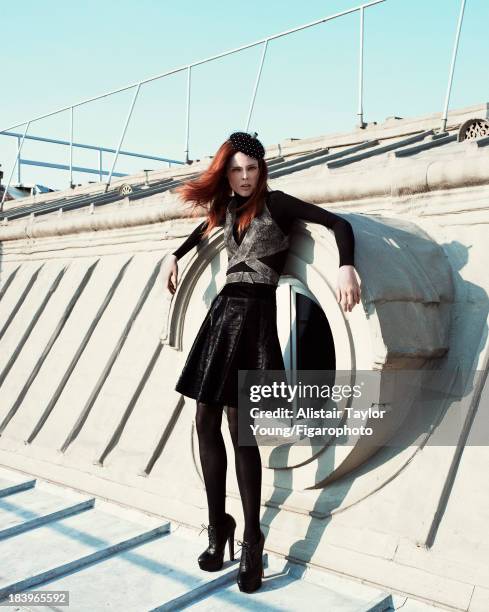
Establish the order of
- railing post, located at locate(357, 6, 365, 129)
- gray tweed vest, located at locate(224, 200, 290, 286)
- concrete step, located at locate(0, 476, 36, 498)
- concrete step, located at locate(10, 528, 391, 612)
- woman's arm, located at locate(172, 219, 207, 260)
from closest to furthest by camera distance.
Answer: concrete step, located at locate(10, 528, 391, 612) < gray tweed vest, located at locate(224, 200, 290, 286) < woman's arm, located at locate(172, 219, 207, 260) < concrete step, located at locate(0, 476, 36, 498) < railing post, located at locate(357, 6, 365, 129)

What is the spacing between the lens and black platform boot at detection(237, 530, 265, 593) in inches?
137

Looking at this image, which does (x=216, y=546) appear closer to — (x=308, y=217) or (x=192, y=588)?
(x=192, y=588)

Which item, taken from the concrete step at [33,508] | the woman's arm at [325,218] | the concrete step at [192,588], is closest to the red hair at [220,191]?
the woman's arm at [325,218]

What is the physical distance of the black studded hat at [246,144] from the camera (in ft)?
12.3

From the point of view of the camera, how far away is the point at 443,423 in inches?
144

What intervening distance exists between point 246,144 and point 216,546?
2005 millimetres

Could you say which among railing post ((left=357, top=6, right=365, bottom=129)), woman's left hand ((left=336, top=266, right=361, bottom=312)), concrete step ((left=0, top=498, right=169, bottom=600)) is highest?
railing post ((left=357, top=6, right=365, bottom=129))

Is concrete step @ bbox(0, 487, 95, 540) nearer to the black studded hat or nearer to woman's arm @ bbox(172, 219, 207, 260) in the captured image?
woman's arm @ bbox(172, 219, 207, 260)

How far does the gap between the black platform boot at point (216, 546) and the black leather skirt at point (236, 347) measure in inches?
24.5

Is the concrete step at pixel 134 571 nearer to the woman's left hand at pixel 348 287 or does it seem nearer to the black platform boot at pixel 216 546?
the black platform boot at pixel 216 546

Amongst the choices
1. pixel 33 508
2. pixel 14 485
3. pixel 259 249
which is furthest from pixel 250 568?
pixel 14 485

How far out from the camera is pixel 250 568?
11.5ft

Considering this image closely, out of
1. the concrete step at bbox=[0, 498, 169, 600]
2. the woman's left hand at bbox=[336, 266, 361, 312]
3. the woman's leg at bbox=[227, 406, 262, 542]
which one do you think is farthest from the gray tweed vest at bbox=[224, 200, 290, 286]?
the concrete step at bbox=[0, 498, 169, 600]

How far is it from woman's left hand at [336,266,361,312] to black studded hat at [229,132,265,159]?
77cm
